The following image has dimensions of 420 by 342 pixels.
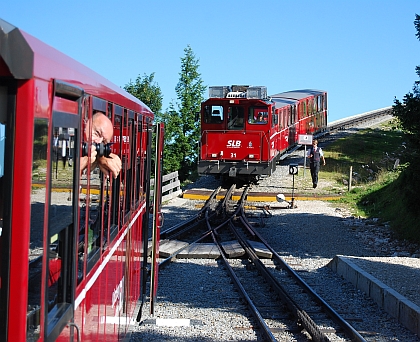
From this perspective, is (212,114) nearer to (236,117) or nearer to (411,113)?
(236,117)

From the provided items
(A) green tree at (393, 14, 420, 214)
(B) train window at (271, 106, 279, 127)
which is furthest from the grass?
(B) train window at (271, 106, 279, 127)

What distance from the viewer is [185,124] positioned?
55.9 m

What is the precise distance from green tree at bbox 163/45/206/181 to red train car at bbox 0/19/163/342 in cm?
4745

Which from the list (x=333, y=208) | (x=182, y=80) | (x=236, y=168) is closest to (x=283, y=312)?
(x=333, y=208)

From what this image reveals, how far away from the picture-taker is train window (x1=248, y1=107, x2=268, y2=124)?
25.2 metres

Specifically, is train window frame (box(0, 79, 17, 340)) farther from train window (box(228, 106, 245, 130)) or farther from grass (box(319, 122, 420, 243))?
train window (box(228, 106, 245, 130))

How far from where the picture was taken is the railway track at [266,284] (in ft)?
27.9

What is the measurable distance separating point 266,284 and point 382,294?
7.66ft

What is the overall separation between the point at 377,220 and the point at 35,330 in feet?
60.6

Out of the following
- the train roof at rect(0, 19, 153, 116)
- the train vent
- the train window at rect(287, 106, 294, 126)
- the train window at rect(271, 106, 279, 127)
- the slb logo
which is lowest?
the train roof at rect(0, 19, 153, 116)

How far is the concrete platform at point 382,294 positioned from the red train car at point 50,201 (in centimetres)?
508

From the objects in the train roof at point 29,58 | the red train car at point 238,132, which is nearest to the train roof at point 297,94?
the red train car at point 238,132

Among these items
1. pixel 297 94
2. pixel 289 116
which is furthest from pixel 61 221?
pixel 297 94

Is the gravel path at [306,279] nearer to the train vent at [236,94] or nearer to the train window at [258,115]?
the train window at [258,115]
